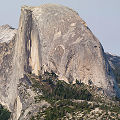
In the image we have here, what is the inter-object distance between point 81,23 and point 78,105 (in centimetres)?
5159

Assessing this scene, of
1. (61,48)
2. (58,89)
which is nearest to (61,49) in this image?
(61,48)

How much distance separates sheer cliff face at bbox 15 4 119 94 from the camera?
6688 inches

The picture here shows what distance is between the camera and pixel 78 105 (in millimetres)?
138875

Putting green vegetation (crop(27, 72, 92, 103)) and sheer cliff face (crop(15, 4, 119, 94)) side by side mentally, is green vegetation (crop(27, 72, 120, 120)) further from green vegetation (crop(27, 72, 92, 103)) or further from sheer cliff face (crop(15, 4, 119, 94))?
sheer cliff face (crop(15, 4, 119, 94))

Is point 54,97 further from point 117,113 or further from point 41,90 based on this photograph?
point 117,113

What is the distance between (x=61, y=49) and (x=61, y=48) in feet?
1.16

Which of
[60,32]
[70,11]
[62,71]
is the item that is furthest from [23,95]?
[70,11]

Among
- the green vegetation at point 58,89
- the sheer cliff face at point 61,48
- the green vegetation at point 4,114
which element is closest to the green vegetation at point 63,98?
the green vegetation at point 58,89

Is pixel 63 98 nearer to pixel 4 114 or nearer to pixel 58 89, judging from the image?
pixel 58 89

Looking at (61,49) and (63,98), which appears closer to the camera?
(63,98)

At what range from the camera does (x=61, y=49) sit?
17662cm

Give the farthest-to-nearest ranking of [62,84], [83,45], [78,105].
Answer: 1. [83,45]
2. [62,84]
3. [78,105]

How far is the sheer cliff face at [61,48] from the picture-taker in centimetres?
16988

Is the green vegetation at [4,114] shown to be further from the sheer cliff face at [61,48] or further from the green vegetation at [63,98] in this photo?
the green vegetation at [63,98]
